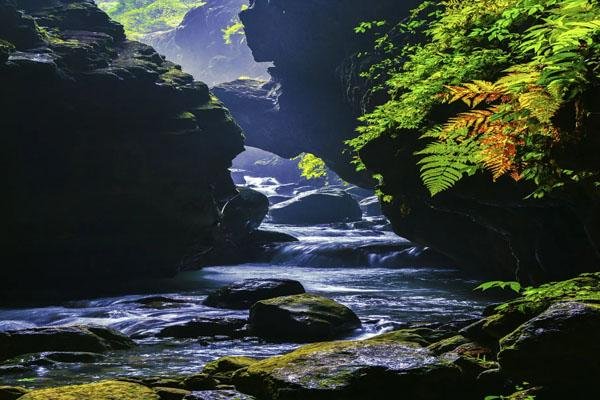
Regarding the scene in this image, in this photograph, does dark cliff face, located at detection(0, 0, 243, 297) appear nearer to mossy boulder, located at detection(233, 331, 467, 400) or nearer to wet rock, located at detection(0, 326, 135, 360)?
wet rock, located at detection(0, 326, 135, 360)

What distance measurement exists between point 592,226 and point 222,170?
2165 centimetres

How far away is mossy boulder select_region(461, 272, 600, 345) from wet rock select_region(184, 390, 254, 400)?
2.69 metres

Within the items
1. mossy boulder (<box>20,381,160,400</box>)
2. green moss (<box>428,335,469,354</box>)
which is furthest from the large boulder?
mossy boulder (<box>20,381,160,400</box>)

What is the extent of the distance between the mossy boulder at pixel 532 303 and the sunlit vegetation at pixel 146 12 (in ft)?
207

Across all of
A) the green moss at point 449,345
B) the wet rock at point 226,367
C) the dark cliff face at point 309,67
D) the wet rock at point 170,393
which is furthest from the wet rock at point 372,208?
the wet rock at point 170,393

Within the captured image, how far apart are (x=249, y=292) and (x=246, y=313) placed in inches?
50.1

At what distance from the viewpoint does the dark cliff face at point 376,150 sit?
33.1 feet

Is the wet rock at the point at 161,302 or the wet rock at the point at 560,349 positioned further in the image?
the wet rock at the point at 161,302

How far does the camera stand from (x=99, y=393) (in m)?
5.47

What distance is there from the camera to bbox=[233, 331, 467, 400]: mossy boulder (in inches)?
205

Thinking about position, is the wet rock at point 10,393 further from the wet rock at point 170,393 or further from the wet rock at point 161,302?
the wet rock at point 161,302

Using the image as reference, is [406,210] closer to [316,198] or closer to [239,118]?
[239,118]

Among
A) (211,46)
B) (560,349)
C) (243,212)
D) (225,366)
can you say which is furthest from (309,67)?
(211,46)

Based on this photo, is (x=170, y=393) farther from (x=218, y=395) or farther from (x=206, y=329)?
(x=206, y=329)
